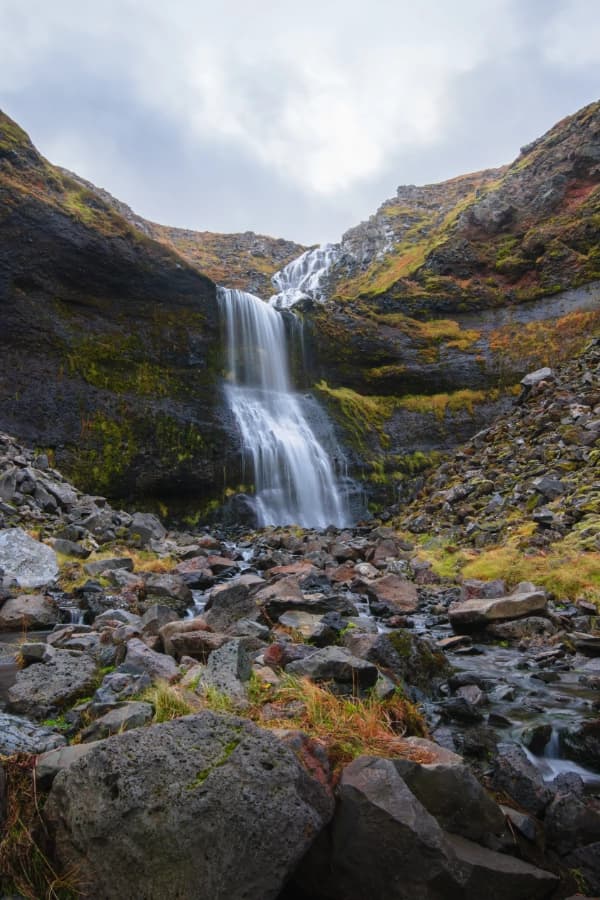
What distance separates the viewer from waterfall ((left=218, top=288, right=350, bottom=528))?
Answer: 23281mm

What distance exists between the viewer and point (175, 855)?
2.21 meters

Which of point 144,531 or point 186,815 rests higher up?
point 186,815

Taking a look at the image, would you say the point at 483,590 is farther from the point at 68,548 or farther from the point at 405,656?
the point at 68,548

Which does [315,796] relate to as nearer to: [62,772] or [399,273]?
[62,772]

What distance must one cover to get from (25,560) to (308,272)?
51.9 m

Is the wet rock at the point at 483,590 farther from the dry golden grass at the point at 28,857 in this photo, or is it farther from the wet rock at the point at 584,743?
the dry golden grass at the point at 28,857

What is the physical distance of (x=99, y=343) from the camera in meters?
22.0

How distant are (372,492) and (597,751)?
21.5m

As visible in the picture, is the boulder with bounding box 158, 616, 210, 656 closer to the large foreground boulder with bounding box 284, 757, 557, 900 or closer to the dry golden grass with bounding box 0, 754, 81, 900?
the dry golden grass with bounding box 0, 754, 81, 900

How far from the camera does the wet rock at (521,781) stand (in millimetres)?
3244

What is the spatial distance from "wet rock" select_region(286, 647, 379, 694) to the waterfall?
58.3 feet

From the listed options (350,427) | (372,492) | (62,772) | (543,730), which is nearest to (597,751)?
(543,730)

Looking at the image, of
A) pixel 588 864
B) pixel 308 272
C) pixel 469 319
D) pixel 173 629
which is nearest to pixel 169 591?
pixel 173 629

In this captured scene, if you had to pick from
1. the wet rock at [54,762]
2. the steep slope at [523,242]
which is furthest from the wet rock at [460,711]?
the steep slope at [523,242]
